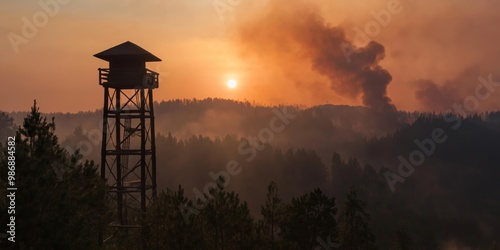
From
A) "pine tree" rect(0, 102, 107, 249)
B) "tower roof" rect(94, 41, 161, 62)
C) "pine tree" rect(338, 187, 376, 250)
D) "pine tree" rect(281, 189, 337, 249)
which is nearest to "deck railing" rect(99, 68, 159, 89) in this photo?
"tower roof" rect(94, 41, 161, 62)

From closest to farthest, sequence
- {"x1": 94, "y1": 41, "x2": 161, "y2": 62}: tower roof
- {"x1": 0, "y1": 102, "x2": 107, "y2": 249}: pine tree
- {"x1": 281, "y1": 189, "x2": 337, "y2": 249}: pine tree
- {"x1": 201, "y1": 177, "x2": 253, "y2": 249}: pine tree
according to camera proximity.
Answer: {"x1": 0, "y1": 102, "x2": 107, "y2": 249}: pine tree < {"x1": 94, "y1": 41, "x2": 161, "y2": 62}: tower roof < {"x1": 201, "y1": 177, "x2": 253, "y2": 249}: pine tree < {"x1": 281, "y1": 189, "x2": 337, "y2": 249}: pine tree

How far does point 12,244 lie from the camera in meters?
22.1

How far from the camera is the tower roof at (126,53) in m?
33.5

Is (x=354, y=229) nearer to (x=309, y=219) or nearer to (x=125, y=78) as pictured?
(x=309, y=219)

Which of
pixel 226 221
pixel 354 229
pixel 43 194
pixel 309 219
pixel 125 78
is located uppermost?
pixel 125 78

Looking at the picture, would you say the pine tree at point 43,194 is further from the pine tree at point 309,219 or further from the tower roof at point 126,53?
the pine tree at point 309,219

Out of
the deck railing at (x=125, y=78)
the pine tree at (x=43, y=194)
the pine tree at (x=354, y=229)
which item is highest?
the deck railing at (x=125, y=78)

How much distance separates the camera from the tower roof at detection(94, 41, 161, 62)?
33469 millimetres

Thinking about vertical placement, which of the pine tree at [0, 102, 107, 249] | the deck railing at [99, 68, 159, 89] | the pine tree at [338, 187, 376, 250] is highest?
the deck railing at [99, 68, 159, 89]

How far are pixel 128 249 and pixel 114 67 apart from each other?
40.4 feet

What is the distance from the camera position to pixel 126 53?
33438 mm

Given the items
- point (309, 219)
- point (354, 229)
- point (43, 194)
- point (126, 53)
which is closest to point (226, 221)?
point (309, 219)

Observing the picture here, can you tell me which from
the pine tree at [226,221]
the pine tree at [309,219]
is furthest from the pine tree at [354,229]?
the pine tree at [226,221]

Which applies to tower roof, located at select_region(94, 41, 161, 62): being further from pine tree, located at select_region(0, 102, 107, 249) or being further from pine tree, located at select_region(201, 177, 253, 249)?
pine tree, located at select_region(201, 177, 253, 249)
